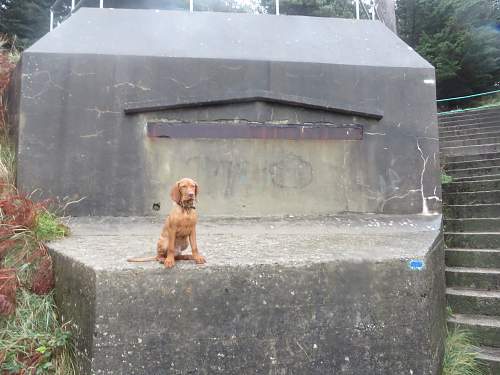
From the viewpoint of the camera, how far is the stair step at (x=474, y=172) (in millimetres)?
6293

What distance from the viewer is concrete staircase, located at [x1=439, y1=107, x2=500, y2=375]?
3.80 metres

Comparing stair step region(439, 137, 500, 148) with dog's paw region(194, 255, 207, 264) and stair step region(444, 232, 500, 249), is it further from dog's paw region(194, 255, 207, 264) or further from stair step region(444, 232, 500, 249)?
dog's paw region(194, 255, 207, 264)

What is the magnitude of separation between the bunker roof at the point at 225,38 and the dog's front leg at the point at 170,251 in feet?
10.1

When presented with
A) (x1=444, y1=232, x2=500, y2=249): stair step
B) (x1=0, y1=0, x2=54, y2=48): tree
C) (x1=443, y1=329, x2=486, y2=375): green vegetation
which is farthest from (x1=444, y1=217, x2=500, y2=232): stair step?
(x1=0, y1=0, x2=54, y2=48): tree

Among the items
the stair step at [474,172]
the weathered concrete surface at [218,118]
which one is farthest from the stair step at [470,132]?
the weathered concrete surface at [218,118]

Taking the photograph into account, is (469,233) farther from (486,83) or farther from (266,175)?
(486,83)

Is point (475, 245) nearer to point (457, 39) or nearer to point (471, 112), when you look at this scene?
point (471, 112)

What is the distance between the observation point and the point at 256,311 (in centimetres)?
261

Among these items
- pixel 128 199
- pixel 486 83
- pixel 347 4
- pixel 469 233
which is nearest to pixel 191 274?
pixel 128 199

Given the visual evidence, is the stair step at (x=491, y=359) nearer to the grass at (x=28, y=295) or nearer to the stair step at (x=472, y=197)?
the stair step at (x=472, y=197)

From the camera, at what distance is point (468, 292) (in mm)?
4156

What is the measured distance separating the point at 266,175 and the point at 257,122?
0.63 m

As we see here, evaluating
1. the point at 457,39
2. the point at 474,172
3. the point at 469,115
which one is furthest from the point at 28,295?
the point at 457,39

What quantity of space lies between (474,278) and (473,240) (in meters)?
0.66
